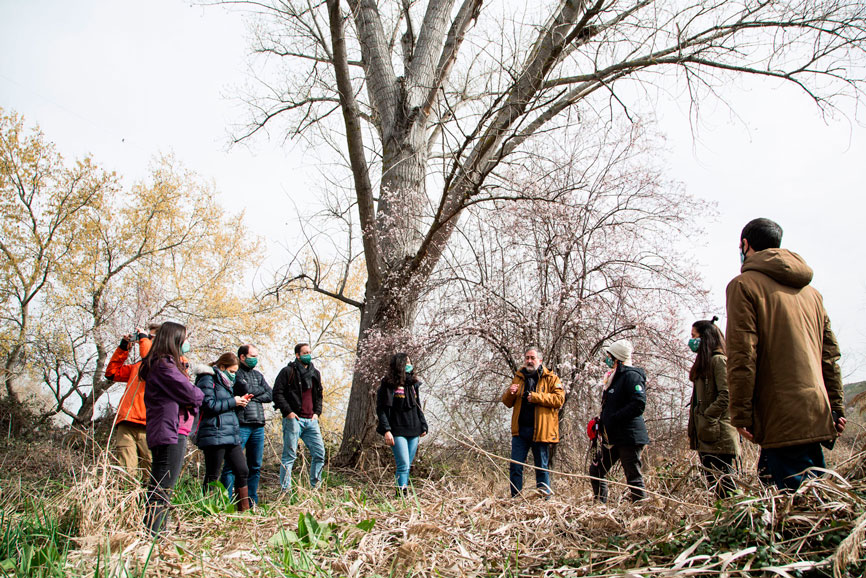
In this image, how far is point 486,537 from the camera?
7.35 feet

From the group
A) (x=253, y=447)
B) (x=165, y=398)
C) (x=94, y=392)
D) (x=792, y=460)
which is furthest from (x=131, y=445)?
(x=94, y=392)

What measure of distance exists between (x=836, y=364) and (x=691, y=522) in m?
1.53

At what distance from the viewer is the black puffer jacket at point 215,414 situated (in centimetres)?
486

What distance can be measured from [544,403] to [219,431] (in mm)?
2971

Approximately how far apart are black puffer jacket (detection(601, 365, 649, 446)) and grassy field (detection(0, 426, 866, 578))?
142 centimetres

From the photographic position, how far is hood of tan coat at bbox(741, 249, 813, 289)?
263cm

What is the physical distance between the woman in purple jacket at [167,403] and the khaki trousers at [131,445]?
52 cm

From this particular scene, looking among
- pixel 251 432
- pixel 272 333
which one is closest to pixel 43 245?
pixel 272 333

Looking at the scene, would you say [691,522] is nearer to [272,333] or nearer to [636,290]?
[636,290]

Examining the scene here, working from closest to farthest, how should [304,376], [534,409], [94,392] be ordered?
1. [534,409]
2. [304,376]
3. [94,392]

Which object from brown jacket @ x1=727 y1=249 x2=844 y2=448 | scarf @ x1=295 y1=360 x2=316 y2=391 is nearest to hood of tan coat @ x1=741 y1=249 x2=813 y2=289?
brown jacket @ x1=727 y1=249 x2=844 y2=448

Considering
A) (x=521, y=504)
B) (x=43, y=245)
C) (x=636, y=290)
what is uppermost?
(x=43, y=245)

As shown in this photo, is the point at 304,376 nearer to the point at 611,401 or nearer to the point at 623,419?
the point at 611,401

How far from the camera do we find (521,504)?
104 inches
